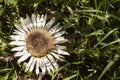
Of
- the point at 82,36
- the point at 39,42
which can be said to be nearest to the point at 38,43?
the point at 39,42

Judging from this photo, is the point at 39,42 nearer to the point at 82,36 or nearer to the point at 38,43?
the point at 38,43

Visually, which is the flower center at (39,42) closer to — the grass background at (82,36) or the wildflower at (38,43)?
the wildflower at (38,43)

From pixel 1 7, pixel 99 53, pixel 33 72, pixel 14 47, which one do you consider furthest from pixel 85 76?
pixel 1 7

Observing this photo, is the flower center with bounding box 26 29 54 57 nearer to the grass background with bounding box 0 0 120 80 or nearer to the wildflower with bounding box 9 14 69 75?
the wildflower with bounding box 9 14 69 75

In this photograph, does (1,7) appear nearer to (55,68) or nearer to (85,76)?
(55,68)

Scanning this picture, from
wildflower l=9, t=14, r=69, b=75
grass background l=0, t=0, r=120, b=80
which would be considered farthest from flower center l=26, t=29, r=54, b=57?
grass background l=0, t=0, r=120, b=80
